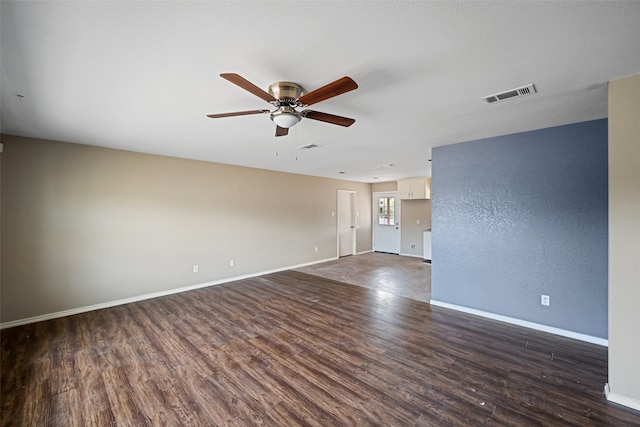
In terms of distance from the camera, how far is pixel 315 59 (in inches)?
66.1

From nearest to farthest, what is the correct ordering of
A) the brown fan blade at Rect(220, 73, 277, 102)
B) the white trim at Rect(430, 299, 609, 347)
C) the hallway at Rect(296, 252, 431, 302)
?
the brown fan blade at Rect(220, 73, 277, 102) → the white trim at Rect(430, 299, 609, 347) → the hallway at Rect(296, 252, 431, 302)

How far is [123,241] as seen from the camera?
406 centimetres

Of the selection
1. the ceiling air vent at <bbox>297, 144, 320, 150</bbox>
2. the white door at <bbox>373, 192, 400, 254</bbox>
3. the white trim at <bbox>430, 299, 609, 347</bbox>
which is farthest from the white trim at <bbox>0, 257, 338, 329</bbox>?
the white door at <bbox>373, 192, 400, 254</bbox>

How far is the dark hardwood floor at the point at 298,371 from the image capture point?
5.93 ft

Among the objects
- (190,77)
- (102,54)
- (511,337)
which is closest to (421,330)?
(511,337)

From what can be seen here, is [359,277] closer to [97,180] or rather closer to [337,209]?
[337,209]

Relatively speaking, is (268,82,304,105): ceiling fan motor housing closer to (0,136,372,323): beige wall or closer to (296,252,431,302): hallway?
(0,136,372,323): beige wall

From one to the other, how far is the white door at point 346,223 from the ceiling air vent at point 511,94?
566 centimetres

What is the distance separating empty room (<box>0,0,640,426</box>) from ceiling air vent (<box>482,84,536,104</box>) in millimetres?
25

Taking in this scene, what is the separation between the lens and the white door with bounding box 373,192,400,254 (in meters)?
8.34

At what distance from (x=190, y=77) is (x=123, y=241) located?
3380 mm

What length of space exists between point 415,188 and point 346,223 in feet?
7.58

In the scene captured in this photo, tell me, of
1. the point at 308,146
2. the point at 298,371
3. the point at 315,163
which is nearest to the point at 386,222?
the point at 315,163

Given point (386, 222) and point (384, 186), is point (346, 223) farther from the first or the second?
point (384, 186)
